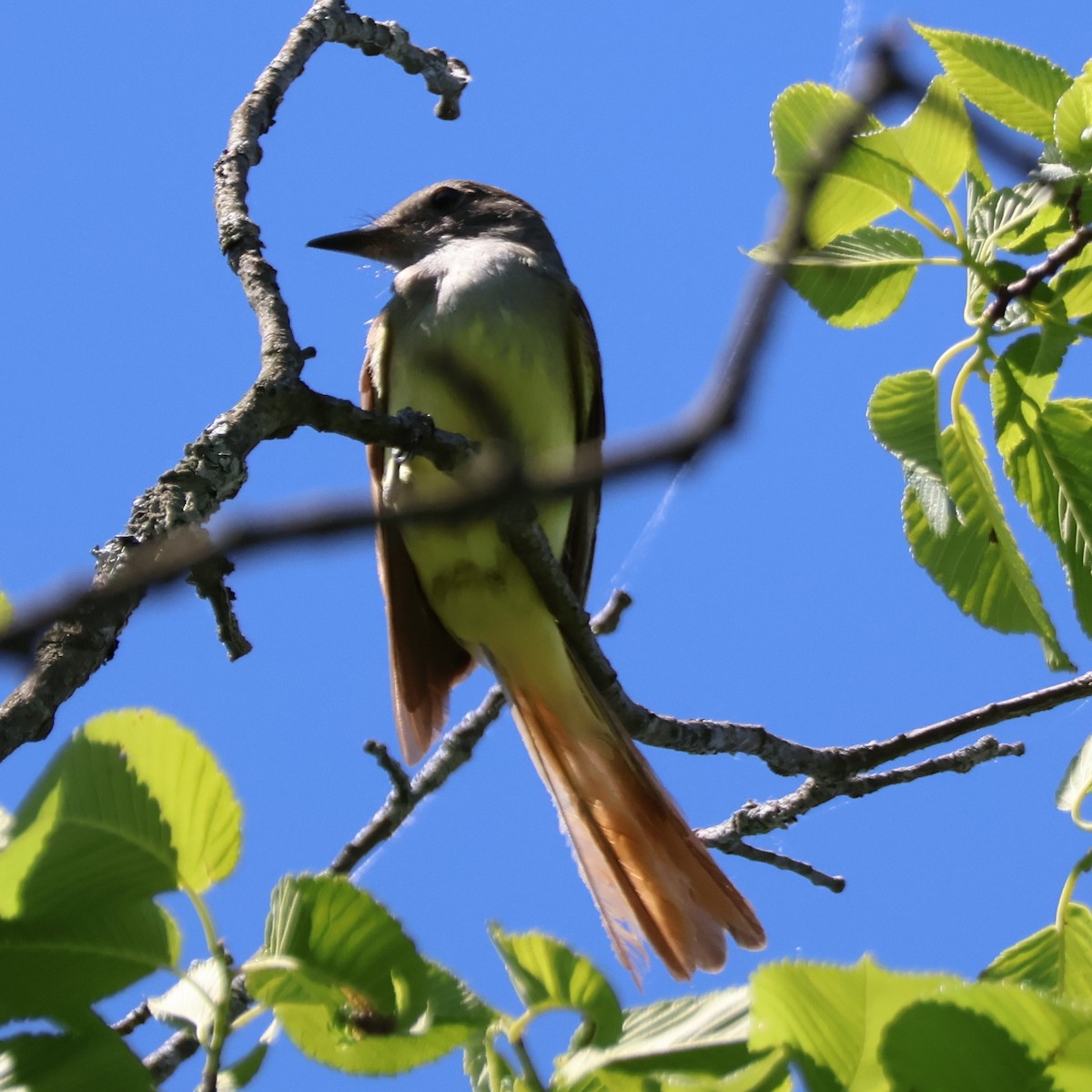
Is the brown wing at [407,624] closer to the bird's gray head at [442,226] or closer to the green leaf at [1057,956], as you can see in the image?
the bird's gray head at [442,226]

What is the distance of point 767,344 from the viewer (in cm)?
88

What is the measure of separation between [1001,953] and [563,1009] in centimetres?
95

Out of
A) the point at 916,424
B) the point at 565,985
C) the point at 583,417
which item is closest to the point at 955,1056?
the point at 565,985

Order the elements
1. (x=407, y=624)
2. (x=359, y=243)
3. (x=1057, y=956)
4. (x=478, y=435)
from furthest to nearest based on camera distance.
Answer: (x=359, y=243) → (x=407, y=624) → (x=478, y=435) → (x=1057, y=956)

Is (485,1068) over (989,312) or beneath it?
beneath

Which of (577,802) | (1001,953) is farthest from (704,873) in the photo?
(1001,953)

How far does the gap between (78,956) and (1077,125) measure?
2201 mm

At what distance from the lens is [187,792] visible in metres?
1.74

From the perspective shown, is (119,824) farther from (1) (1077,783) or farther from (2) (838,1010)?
(1) (1077,783)

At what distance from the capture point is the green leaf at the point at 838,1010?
1.43 meters

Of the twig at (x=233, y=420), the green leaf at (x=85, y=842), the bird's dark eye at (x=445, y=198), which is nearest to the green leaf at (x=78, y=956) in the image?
the green leaf at (x=85, y=842)

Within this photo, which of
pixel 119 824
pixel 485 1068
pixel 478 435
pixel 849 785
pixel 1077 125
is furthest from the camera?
pixel 478 435

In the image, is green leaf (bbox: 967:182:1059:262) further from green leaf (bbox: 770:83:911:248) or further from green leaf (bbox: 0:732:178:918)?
green leaf (bbox: 0:732:178:918)

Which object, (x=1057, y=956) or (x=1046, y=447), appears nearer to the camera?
(x=1057, y=956)
